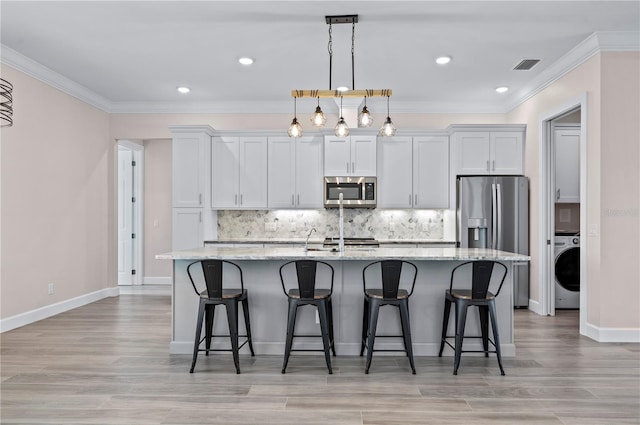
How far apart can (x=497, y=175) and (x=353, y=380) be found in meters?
3.93

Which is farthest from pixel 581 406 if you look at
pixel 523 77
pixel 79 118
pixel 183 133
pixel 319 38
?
pixel 79 118

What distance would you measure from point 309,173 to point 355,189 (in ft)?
2.26

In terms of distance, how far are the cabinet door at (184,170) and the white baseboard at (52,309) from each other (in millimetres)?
1727

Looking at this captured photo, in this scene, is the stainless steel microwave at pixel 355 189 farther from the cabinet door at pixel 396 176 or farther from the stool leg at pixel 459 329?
the stool leg at pixel 459 329

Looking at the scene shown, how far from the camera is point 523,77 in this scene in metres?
5.39

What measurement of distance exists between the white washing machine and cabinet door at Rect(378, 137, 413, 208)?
1970mm

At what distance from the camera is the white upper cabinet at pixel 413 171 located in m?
6.22

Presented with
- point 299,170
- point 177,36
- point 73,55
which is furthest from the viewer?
point 299,170

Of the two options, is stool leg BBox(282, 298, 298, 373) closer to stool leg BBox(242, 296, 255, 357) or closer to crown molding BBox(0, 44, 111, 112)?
stool leg BBox(242, 296, 255, 357)

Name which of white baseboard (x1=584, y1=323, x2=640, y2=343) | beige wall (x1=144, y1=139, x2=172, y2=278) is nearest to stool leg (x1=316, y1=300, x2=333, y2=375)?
white baseboard (x1=584, y1=323, x2=640, y2=343)

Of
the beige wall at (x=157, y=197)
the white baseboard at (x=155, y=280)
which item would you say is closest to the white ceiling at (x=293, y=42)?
the beige wall at (x=157, y=197)

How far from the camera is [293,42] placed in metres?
4.32

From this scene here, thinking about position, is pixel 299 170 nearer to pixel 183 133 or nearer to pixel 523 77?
pixel 183 133

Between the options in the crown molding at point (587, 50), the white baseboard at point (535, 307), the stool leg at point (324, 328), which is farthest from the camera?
the white baseboard at point (535, 307)
